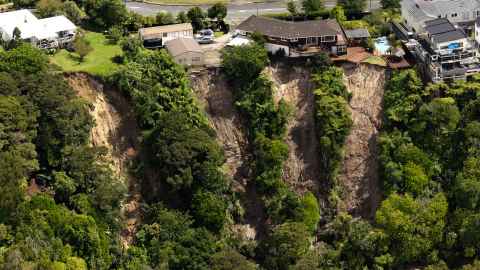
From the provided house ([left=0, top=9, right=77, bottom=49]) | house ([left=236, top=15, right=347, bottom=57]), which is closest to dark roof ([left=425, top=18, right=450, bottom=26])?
house ([left=236, top=15, right=347, bottom=57])

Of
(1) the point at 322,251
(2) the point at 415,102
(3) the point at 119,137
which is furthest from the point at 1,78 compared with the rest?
(2) the point at 415,102

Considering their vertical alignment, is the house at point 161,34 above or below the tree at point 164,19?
below

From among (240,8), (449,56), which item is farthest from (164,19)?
(449,56)

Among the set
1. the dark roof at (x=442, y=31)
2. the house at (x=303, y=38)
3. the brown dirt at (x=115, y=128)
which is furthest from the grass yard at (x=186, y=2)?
the dark roof at (x=442, y=31)

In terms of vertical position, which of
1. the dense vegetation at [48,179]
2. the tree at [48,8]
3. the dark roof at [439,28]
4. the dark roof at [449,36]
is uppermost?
the tree at [48,8]

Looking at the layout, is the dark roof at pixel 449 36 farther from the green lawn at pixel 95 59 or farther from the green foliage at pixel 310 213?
the green lawn at pixel 95 59

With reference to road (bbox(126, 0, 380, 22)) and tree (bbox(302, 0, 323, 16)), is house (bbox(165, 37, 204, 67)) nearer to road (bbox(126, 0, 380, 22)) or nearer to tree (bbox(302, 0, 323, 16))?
road (bbox(126, 0, 380, 22))
